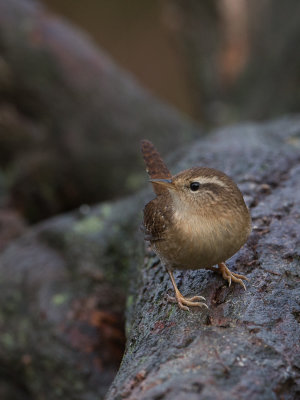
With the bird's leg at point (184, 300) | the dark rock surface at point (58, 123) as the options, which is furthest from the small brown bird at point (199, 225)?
the dark rock surface at point (58, 123)

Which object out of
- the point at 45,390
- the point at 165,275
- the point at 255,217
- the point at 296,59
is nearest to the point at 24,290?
the point at 45,390

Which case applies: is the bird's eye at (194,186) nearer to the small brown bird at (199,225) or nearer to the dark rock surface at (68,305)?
the small brown bird at (199,225)

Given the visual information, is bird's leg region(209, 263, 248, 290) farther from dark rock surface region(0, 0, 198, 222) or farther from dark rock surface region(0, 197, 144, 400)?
dark rock surface region(0, 0, 198, 222)

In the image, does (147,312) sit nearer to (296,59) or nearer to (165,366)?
(165,366)

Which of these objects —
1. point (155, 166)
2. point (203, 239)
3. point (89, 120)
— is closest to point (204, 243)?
point (203, 239)

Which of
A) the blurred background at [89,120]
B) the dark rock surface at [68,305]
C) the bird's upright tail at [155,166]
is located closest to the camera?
the bird's upright tail at [155,166]

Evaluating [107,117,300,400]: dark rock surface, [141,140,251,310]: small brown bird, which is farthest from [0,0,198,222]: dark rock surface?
[141,140,251,310]: small brown bird

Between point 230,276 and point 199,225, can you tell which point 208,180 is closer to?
point 199,225
